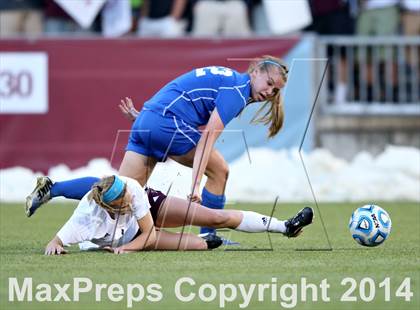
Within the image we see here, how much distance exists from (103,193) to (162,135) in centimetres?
110

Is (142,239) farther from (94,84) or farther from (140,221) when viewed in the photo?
(94,84)

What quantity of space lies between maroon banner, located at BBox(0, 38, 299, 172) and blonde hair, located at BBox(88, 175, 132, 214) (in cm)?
724

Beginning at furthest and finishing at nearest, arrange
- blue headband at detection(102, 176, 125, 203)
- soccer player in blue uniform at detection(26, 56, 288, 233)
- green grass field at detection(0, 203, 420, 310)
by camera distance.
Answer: soccer player in blue uniform at detection(26, 56, 288, 233)
blue headband at detection(102, 176, 125, 203)
green grass field at detection(0, 203, 420, 310)

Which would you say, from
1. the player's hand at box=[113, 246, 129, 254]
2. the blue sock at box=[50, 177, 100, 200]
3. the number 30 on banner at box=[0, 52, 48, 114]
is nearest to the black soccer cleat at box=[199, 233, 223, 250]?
the player's hand at box=[113, 246, 129, 254]

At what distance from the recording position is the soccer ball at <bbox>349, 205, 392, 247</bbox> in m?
10.4

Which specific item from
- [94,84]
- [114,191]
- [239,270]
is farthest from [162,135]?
[94,84]

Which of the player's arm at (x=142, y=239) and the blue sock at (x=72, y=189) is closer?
the player's arm at (x=142, y=239)

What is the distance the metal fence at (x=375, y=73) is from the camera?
17.8 m

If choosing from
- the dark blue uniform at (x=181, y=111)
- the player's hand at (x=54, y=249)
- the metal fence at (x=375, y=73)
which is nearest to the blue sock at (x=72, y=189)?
the dark blue uniform at (x=181, y=111)

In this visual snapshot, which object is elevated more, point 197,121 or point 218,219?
point 197,121

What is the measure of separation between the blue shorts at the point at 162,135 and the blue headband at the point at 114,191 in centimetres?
98

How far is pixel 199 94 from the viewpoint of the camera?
10242 millimetres

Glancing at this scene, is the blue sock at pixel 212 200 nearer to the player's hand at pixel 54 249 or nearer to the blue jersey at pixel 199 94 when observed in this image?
the blue jersey at pixel 199 94

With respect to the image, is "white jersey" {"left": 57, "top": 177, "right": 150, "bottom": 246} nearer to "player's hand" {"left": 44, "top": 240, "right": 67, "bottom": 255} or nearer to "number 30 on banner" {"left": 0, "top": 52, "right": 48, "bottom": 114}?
"player's hand" {"left": 44, "top": 240, "right": 67, "bottom": 255}
